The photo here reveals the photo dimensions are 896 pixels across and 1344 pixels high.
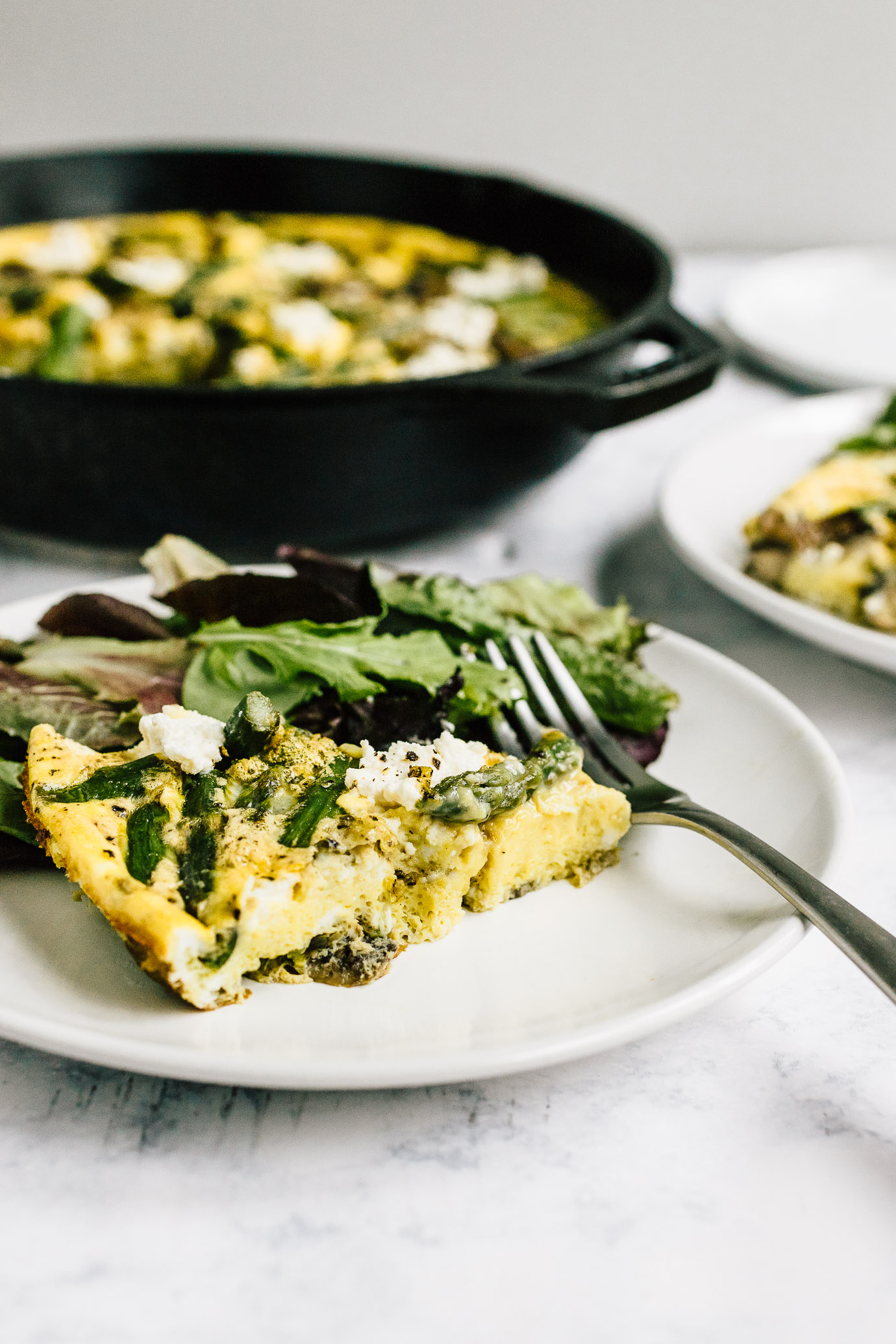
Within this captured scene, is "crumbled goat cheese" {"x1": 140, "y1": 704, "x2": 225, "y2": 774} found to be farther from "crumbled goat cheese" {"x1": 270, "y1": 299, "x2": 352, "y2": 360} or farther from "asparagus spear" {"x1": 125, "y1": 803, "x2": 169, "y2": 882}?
"crumbled goat cheese" {"x1": 270, "y1": 299, "x2": 352, "y2": 360}

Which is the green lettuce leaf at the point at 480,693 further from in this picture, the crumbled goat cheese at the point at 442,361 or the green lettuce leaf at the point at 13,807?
the crumbled goat cheese at the point at 442,361

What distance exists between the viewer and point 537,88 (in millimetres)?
3541

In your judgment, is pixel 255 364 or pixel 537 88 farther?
pixel 537 88

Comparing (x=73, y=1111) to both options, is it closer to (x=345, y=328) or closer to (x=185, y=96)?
(x=345, y=328)

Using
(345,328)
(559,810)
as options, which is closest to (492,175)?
(345,328)

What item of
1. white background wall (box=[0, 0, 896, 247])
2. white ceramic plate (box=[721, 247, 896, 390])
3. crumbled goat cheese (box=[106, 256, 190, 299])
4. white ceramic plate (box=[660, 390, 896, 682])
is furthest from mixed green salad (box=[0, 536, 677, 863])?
white background wall (box=[0, 0, 896, 247])

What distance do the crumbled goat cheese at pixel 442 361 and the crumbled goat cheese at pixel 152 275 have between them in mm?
539

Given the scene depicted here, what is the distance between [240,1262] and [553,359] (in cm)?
118

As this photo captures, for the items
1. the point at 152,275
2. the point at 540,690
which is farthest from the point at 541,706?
the point at 152,275

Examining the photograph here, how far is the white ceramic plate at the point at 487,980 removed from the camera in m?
0.81

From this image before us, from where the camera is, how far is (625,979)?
933 millimetres

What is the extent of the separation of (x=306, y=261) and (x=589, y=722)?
4.96ft

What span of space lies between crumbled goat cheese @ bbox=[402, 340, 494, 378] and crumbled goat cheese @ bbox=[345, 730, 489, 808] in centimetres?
97

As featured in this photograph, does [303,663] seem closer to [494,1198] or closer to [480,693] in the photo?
[480,693]
